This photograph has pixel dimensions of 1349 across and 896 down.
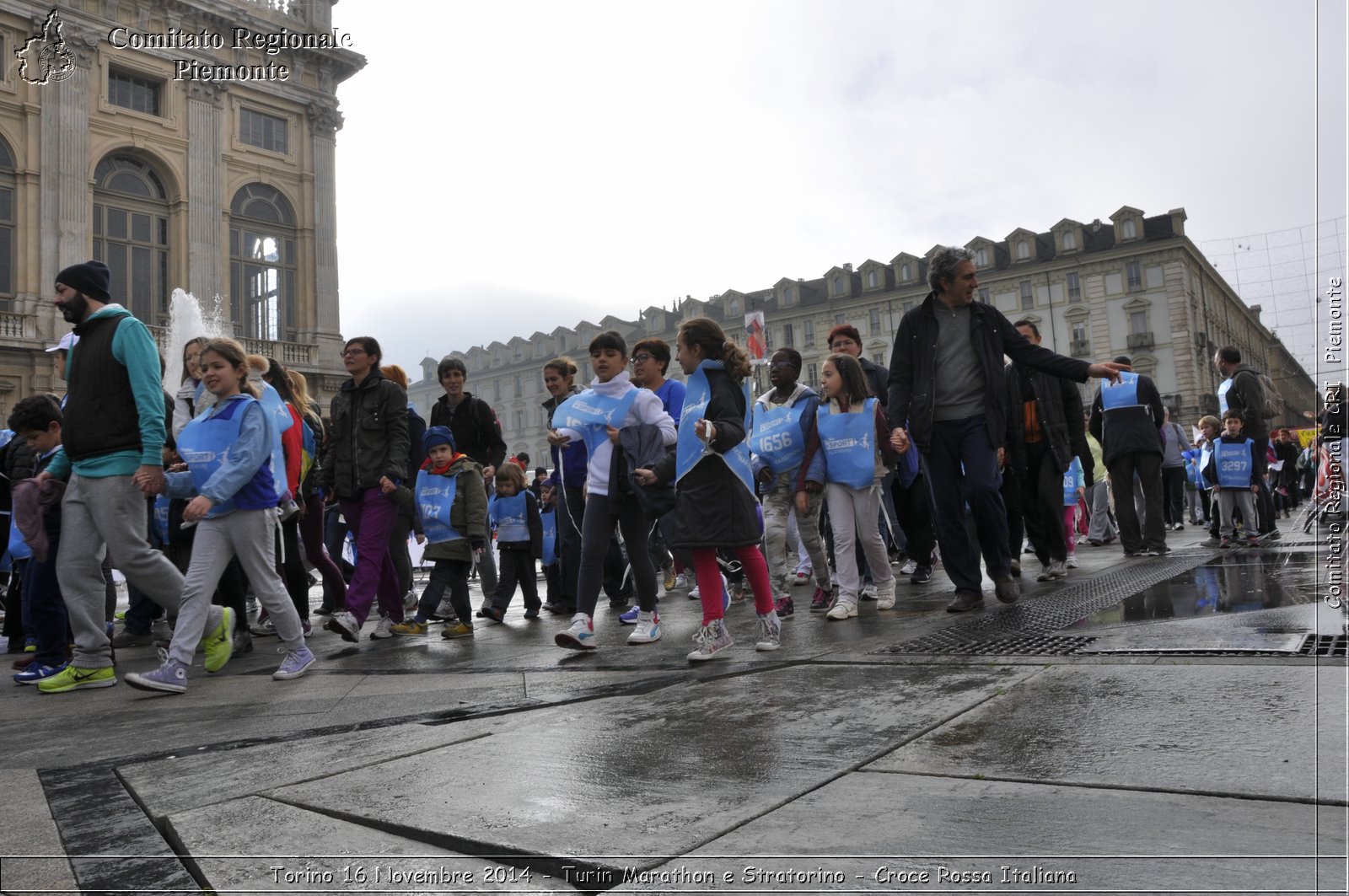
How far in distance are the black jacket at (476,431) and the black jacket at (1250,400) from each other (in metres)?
6.89

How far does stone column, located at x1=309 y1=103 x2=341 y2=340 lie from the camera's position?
3191cm

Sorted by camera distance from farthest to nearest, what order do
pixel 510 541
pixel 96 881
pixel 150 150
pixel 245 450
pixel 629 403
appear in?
1. pixel 150 150
2. pixel 510 541
3. pixel 629 403
4. pixel 245 450
5. pixel 96 881

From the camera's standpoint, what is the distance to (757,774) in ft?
7.80

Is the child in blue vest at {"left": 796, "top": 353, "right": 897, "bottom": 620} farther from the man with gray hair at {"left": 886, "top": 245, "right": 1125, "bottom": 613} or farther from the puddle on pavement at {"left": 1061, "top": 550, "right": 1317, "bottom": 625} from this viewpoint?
the puddle on pavement at {"left": 1061, "top": 550, "right": 1317, "bottom": 625}

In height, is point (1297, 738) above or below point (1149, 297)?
below

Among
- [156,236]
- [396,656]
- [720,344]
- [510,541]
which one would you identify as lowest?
[396,656]

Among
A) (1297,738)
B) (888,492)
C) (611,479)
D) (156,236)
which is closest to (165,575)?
(611,479)

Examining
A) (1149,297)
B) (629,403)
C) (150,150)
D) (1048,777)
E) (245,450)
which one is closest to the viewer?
(1048,777)

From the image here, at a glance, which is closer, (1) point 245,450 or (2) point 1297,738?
(2) point 1297,738

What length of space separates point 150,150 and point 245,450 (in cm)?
2814

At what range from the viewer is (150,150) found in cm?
2850

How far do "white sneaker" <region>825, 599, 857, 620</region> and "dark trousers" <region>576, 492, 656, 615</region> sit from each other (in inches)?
41.6

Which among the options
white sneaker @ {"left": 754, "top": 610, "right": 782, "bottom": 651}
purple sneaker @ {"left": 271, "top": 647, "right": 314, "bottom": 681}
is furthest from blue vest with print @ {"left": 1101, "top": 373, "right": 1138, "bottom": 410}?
purple sneaker @ {"left": 271, "top": 647, "right": 314, "bottom": 681}

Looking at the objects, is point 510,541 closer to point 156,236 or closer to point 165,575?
point 165,575
